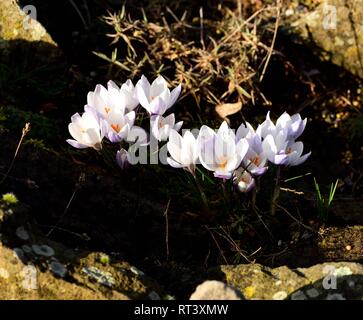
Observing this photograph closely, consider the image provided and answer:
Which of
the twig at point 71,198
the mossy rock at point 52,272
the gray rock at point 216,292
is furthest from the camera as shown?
the twig at point 71,198

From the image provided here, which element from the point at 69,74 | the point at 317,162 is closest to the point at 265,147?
the point at 317,162

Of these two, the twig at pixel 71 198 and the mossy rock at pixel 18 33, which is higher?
the mossy rock at pixel 18 33

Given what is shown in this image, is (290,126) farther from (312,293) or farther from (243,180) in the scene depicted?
(312,293)

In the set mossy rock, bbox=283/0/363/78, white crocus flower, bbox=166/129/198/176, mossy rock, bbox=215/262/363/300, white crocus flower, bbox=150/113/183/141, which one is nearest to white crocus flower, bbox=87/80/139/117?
white crocus flower, bbox=150/113/183/141

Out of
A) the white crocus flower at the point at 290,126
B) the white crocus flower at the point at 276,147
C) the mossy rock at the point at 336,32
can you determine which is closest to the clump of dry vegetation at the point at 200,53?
the mossy rock at the point at 336,32

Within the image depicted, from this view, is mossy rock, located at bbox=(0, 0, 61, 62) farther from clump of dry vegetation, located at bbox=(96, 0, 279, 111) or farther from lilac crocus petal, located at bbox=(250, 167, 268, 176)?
lilac crocus petal, located at bbox=(250, 167, 268, 176)

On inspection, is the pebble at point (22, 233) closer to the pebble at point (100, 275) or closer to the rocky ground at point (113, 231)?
the rocky ground at point (113, 231)

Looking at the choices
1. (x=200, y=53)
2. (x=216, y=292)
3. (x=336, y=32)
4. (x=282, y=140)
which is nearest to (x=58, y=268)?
(x=216, y=292)
